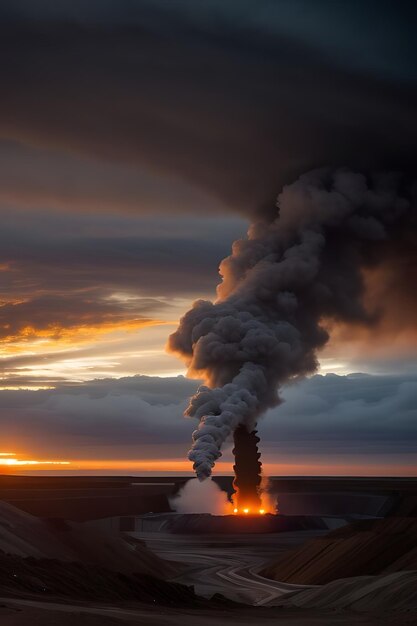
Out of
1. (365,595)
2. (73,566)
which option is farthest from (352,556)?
(73,566)

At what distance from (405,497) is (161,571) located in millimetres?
93990

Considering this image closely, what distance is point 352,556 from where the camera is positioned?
73.1 m

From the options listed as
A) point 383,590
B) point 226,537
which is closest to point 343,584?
point 383,590

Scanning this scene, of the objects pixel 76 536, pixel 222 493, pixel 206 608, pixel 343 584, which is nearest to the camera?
pixel 206 608

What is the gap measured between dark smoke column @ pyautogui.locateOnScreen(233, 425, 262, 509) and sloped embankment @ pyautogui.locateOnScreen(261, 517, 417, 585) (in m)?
18.2

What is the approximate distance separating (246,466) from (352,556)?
29144 millimetres

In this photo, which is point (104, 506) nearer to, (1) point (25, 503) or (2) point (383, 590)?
(1) point (25, 503)

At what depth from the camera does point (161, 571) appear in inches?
2891

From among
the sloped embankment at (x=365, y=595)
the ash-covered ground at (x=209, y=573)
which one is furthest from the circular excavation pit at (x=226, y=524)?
the sloped embankment at (x=365, y=595)

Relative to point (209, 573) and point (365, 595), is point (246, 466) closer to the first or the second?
point (209, 573)

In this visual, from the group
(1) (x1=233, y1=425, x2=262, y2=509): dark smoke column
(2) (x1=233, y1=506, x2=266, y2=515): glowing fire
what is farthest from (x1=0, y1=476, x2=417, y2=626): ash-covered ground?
(1) (x1=233, y1=425, x2=262, y2=509): dark smoke column

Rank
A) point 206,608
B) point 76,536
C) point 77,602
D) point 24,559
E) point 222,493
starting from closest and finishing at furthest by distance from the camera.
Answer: point 77,602, point 206,608, point 24,559, point 76,536, point 222,493

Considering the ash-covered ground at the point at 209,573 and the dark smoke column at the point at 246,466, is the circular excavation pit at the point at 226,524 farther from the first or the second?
the dark smoke column at the point at 246,466

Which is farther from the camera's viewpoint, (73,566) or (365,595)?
(73,566)
